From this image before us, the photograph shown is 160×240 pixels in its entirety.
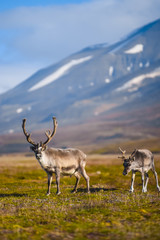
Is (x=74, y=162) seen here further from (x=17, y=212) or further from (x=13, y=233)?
(x=13, y=233)

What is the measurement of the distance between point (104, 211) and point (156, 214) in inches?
92.9

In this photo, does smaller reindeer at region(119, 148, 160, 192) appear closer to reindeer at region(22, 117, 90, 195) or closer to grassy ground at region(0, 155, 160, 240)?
reindeer at region(22, 117, 90, 195)

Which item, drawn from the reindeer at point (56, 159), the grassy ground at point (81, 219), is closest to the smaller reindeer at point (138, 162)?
the reindeer at point (56, 159)

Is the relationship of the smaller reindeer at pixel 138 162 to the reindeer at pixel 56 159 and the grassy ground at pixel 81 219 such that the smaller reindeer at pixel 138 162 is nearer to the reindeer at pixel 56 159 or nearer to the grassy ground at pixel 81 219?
the reindeer at pixel 56 159

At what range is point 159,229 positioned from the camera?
12992mm

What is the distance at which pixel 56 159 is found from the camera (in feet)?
80.9

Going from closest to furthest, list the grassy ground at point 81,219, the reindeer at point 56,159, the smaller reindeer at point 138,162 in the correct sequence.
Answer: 1. the grassy ground at point 81,219
2. the reindeer at point 56,159
3. the smaller reindeer at point 138,162

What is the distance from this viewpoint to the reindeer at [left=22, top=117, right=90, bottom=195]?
23.8 metres

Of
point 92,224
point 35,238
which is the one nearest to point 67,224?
point 92,224

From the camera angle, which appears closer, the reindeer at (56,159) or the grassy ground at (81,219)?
the grassy ground at (81,219)

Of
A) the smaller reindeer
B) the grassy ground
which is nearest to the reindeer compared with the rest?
the smaller reindeer

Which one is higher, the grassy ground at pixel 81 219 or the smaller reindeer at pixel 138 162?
the smaller reindeer at pixel 138 162

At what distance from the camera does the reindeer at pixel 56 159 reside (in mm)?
23781

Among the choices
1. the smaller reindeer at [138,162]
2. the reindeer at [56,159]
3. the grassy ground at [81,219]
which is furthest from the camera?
the smaller reindeer at [138,162]
